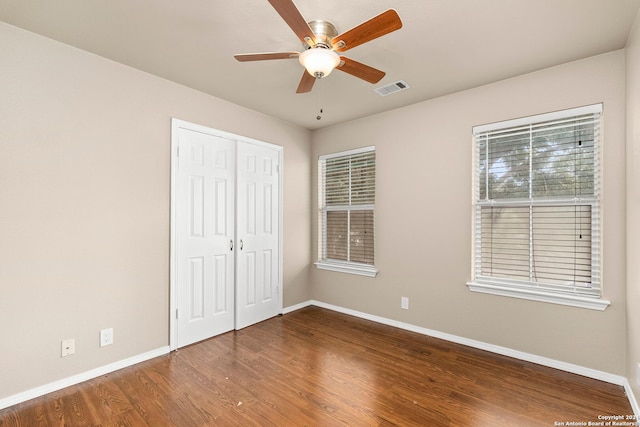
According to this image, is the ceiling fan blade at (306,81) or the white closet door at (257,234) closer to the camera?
the ceiling fan blade at (306,81)

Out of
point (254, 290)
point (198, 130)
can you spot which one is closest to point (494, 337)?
point (254, 290)

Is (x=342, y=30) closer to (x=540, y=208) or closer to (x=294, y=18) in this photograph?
(x=294, y=18)

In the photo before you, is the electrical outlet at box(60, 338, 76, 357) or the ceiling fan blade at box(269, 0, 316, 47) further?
the electrical outlet at box(60, 338, 76, 357)

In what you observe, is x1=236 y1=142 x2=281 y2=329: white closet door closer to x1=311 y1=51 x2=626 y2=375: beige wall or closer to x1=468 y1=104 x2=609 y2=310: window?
x1=311 y1=51 x2=626 y2=375: beige wall

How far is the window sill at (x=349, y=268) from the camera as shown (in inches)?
149

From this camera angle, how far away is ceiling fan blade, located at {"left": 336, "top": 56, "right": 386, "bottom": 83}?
1970 mm

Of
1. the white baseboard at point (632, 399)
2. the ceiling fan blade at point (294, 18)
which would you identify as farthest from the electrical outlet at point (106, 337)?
the white baseboard at point (632, 399)

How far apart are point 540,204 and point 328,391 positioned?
7.91ft

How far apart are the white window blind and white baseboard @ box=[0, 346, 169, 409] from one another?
3.25 metres

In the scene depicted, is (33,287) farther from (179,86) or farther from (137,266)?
(179,86)

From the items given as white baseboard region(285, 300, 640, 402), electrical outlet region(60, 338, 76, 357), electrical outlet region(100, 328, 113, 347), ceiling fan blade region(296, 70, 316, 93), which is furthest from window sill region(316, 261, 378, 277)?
electrical outlet region(60, 338, 76, 357)

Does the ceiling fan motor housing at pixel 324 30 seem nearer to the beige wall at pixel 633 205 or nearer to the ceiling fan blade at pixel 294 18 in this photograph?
the ceiling fan blade at pixel 294 18

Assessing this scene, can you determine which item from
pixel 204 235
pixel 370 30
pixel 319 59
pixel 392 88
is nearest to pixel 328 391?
pixel 204 235

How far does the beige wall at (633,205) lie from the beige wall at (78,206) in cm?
359
